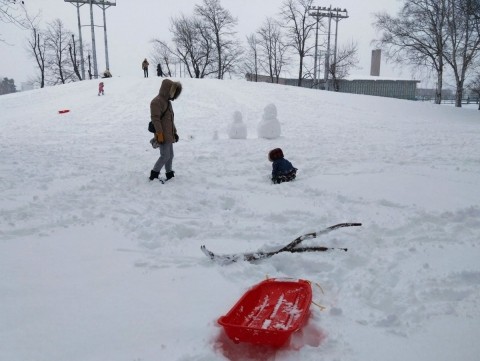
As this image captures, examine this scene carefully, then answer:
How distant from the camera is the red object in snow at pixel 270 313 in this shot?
2.33 m

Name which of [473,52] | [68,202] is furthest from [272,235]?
[473,52]

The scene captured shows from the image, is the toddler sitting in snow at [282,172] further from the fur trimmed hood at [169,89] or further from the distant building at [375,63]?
the distant building at [375,63]

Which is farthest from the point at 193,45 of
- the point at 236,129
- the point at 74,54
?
the point at 236,129

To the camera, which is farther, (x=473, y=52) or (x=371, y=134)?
(x=473, y=52)

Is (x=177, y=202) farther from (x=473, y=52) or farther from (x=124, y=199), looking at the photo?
(x=473, y=52)

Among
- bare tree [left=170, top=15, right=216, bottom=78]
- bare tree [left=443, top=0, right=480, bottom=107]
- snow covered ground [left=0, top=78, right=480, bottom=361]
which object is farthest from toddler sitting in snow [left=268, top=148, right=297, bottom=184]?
bare tree [left=170, top=15, right=216, bottom=78]

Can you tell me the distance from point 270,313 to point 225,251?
3.34ft

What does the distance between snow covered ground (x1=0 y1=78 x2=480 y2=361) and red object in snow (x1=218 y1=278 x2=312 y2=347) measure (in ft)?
0.33

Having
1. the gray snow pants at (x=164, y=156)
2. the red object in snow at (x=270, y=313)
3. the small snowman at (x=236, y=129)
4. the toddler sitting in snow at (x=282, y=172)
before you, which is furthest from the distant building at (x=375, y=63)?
the red object in snow at (x=270, y=313)

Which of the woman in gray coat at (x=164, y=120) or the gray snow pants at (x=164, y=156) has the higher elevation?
the woman in gray coat at (x=164, y=120)

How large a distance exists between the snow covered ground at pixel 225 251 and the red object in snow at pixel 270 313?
101mm

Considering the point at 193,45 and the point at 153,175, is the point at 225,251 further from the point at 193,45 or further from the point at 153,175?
the point at 193,45

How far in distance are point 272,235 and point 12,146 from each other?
8725 millimetres

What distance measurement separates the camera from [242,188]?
586 centimetres
